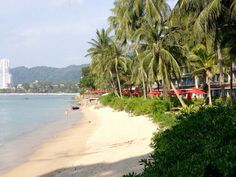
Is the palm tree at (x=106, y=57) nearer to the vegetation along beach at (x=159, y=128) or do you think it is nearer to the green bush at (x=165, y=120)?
the vegetation along beach at (x=159, y=128)

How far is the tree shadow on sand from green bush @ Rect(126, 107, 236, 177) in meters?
4.28

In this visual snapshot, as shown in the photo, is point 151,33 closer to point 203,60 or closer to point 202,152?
point 203,60

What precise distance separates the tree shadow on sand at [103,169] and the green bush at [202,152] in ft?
14.0

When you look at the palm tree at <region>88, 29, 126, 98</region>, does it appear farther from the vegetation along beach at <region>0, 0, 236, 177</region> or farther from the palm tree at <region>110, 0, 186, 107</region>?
the palm tree at <region>110, 0, 186, 107</region>

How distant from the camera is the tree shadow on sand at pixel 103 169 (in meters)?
13.3

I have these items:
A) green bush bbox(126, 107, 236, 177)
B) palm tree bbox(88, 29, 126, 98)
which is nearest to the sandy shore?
green bush bbox(126, 107, 236, 177)

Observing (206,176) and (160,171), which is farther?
(160,171)

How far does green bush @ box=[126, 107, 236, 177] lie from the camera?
555 cm

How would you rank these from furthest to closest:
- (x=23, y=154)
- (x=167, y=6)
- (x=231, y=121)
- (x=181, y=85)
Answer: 1. (x=181, y=85)
2. (x=167, y=6)
3. (x=23, y=154)
4. (x=231, y=121)

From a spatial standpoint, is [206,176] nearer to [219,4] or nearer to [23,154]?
[23,154]

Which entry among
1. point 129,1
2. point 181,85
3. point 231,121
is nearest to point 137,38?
point 129,1

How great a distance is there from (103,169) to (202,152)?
27.6ft

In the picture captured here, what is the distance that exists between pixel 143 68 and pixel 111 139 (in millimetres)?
12149

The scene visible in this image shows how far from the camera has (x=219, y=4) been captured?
25.2m
